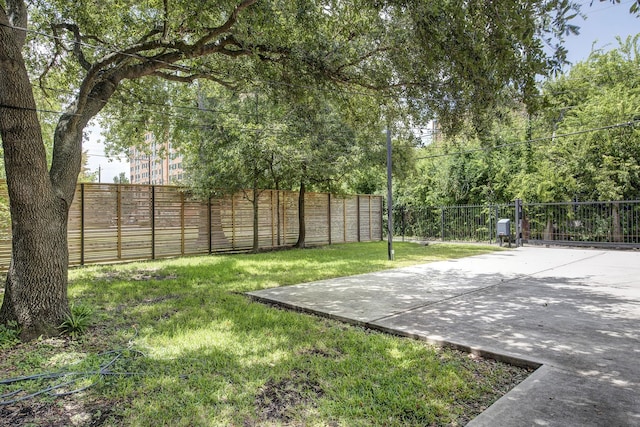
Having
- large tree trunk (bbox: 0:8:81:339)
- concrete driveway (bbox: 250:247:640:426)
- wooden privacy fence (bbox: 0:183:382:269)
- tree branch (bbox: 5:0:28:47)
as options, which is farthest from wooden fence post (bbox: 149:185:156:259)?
large tree trunk (bbox: 0:8:81:339)

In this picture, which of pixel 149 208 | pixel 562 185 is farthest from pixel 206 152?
pixel 562 185

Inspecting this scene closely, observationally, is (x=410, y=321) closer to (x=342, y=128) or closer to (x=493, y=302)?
(x=493, y=302)

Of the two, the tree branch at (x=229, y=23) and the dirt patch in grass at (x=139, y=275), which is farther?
the dirt patch in grass at (x=139, y=275)

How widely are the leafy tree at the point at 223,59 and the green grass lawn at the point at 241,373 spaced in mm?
977

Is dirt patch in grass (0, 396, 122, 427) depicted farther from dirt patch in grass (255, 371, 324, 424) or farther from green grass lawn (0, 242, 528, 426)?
dirt patch in grass (255, 371, 324, 424)

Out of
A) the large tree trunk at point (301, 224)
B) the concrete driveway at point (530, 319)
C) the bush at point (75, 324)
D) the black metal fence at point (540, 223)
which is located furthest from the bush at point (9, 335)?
the black metal fence at point (540, 223)

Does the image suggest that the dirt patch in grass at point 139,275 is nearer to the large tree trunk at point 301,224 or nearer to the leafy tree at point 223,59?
the leafy tree at point 223,59

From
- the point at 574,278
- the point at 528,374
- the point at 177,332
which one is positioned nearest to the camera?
the point at 528,374

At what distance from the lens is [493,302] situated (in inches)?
212

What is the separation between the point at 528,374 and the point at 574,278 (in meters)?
5.37

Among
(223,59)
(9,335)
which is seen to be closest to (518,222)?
(223,59)

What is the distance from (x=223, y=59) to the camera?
7.52 meters

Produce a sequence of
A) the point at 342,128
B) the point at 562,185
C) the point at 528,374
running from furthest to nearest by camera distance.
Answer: the point at 562,185 → the point at 342,128 → the point at 528,374

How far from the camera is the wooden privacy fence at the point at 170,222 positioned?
9188 millimetres
